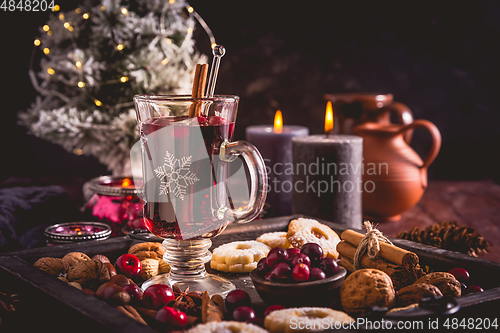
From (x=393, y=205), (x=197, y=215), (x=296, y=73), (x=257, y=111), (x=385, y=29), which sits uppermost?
(x=385, y=29)

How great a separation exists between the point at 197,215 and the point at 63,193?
36.5 inches

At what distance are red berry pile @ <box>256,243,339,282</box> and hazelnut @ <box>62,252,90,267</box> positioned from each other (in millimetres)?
425

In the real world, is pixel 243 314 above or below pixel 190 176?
below

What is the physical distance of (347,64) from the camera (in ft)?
9.78

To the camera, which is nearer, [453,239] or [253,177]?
[253,177]

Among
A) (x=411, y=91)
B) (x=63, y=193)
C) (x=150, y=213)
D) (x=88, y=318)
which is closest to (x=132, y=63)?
(x=63, y=193)

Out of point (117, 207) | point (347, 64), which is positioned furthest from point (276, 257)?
point (347, 64)

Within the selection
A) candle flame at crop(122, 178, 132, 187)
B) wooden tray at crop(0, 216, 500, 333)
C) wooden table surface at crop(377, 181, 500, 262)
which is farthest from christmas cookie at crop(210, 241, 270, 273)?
wooden table surface at crop(377, 181, 500, 262)

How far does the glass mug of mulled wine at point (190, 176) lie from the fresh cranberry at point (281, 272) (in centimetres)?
15

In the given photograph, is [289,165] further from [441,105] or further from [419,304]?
[441,105]

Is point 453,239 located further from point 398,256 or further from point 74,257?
point 74,257

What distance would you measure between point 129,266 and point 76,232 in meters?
0.34

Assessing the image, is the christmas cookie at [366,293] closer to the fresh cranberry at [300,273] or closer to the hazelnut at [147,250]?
the fresh cranberry at [300,273]

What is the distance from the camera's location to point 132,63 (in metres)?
2.00
